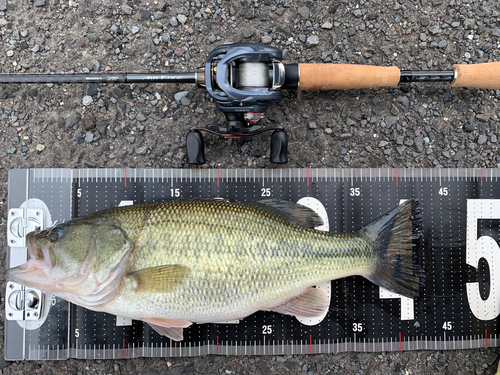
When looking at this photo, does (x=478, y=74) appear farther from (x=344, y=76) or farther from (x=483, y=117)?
(x=344, y=76)

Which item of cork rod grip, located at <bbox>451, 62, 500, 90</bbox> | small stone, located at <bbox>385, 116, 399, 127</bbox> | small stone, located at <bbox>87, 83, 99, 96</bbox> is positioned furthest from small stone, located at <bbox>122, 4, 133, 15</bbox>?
cork rod grip, located at <bbox>451, 62, 500, 90</bbox>

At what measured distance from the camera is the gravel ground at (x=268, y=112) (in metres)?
2.76

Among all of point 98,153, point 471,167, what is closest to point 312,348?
point 471,167

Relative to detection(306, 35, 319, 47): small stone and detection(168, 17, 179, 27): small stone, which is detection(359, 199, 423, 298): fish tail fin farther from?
detection(168, 17, 179, 27): small stone

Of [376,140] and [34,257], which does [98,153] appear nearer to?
[34,257]

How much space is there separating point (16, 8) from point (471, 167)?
3.99 m

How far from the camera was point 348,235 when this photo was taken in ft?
8.07

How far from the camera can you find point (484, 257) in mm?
2748

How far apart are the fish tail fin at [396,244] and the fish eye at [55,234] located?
6.76 feet

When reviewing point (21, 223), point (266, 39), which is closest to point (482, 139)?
point (266, 39)

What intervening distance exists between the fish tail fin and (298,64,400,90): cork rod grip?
94 cm

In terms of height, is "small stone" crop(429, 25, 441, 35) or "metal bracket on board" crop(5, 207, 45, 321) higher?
"small stone" crop(429, 25, 441, 35)

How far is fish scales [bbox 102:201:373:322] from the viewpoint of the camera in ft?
7.14

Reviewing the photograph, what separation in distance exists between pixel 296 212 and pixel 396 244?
766mm
